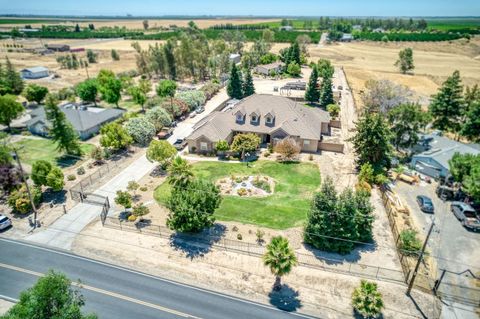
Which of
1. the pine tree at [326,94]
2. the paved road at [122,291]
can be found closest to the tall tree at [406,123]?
the pine tree at [326,94]

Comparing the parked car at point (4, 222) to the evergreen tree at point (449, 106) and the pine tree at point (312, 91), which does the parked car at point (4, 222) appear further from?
the evergreen tree at point (449, 106)

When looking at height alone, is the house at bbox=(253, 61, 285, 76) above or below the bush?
above

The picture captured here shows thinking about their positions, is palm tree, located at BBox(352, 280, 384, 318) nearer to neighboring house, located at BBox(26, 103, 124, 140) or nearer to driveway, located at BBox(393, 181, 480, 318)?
driveway, located at BBox(393, 181, 480, 318)

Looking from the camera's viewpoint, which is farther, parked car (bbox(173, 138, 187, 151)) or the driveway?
parked car (bbox(173, 138, 187, 151))

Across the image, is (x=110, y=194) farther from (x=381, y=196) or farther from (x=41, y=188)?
(x=381, y=196)

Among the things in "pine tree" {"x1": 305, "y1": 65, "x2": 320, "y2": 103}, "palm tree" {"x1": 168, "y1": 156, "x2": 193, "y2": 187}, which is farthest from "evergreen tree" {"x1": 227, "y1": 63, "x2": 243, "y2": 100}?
"palm tree" {"x1": 168, "y1": 156, "x2": 193, "y2": 187}

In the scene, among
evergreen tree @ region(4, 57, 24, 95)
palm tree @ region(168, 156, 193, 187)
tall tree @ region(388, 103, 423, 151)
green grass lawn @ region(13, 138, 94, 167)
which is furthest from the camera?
evergreen tree @ region(4, 57, 24, 95)
